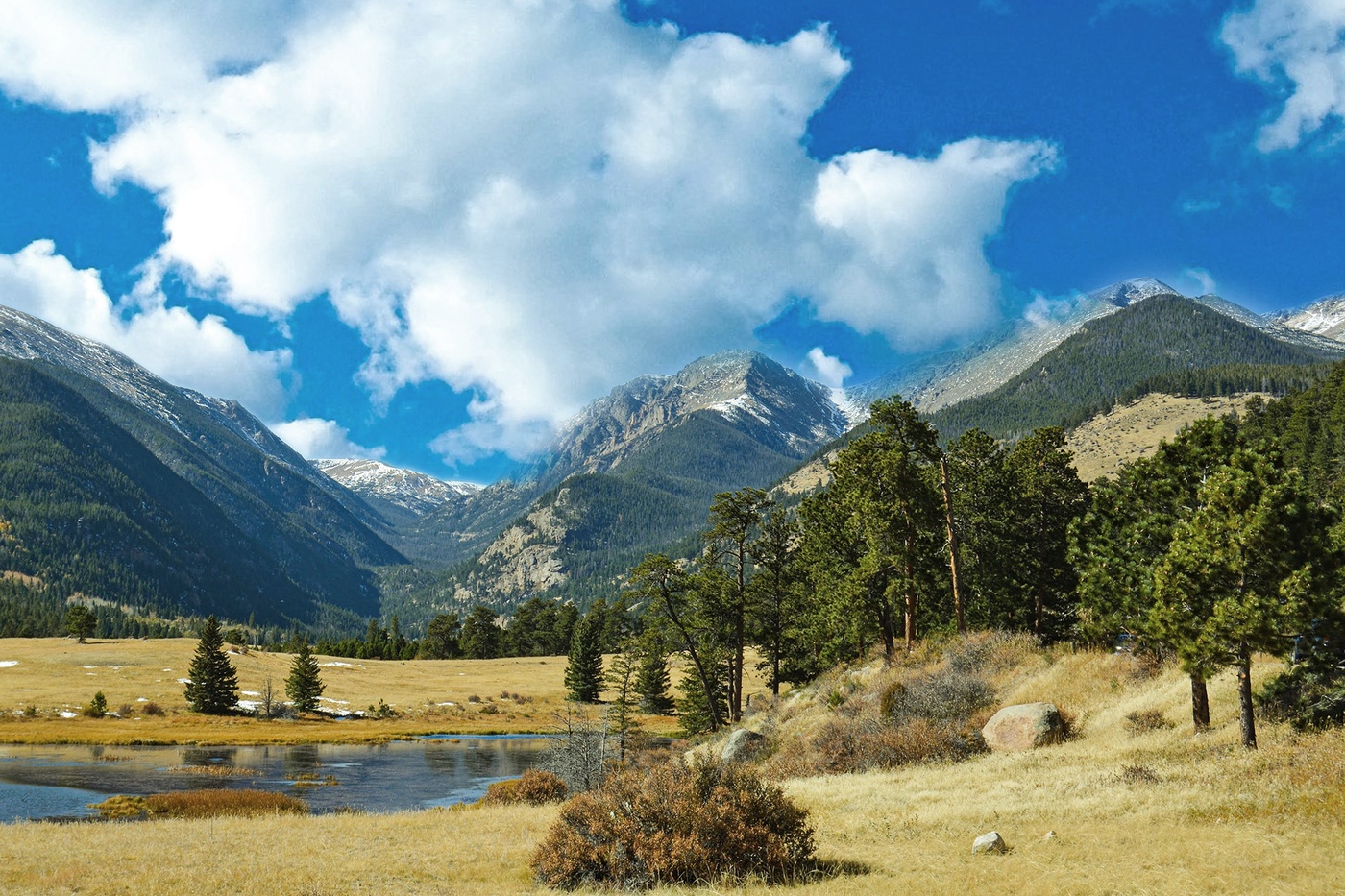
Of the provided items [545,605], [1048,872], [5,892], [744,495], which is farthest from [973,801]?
[545,605]

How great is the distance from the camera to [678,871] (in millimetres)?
14086

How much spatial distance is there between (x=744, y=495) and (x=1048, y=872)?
38.0 metres

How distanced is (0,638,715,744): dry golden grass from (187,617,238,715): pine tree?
222cm

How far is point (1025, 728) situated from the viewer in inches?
1062

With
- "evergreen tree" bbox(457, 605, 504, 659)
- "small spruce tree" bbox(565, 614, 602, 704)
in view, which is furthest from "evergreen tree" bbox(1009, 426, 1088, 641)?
"evergreen tree" bbox(457, 605, 504, 659)

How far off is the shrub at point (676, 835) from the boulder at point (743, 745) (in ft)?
84.2

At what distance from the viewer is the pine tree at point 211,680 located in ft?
289

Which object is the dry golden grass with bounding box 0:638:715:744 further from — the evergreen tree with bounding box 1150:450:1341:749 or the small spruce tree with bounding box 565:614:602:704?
the evergreen tree with bounding box 1150:450:1341:749

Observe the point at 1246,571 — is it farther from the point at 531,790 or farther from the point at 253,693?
the point at 253,693

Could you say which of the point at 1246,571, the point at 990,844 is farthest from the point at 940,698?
the point at 990,844

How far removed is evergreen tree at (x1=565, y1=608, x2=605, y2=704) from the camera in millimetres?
106250

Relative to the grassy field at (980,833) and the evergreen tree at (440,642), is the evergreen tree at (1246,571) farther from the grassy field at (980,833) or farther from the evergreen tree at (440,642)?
the evergreen tree at (440,642)

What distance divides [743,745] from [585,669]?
70664mm

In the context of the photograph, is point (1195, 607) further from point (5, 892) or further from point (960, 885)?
point (5, 892)
